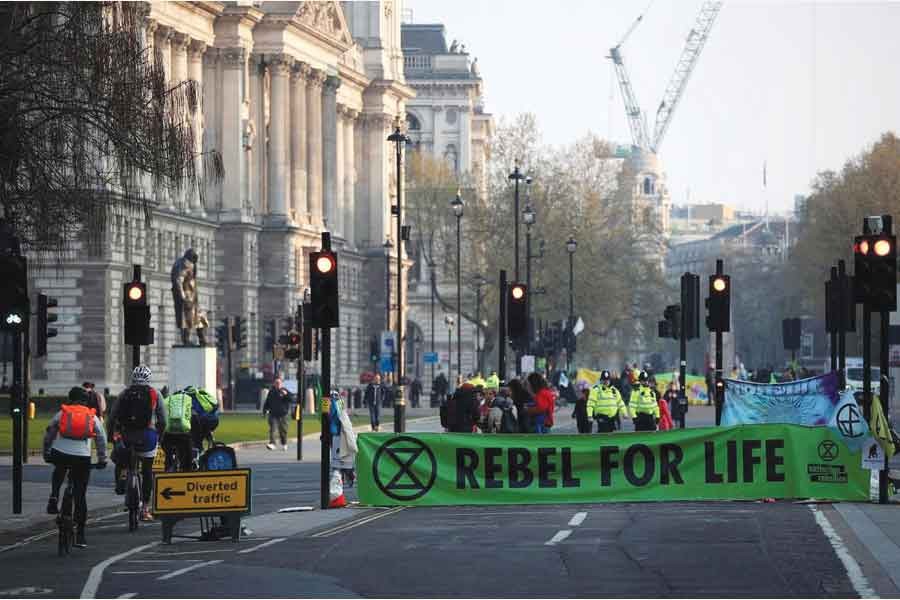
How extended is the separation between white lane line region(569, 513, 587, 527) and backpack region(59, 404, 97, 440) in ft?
19.6

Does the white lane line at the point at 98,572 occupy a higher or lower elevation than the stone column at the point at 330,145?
lower

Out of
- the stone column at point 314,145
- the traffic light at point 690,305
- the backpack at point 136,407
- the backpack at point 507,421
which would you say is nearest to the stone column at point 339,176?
the stone column at point 314,145

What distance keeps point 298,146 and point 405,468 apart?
91691 millimetres

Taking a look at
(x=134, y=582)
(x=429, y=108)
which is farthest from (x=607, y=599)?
(x=429, y=108)

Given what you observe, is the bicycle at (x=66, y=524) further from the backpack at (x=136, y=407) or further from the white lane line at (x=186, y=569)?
the backpack at (x=136, y=407)

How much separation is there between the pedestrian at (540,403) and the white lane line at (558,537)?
58.1 feet

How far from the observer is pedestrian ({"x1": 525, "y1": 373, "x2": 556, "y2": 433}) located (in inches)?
1766

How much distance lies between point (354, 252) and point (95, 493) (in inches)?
3879

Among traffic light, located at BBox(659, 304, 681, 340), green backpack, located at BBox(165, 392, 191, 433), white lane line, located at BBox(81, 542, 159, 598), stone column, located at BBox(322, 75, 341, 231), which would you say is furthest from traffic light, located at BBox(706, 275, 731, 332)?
stone column, located at BBox(322, 75, 341, 231)

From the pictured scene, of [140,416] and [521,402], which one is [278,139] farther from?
[140,416]

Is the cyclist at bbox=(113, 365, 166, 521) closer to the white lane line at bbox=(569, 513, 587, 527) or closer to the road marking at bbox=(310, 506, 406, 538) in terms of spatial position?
the road marking at bbox=(310, 506, 406, 538)

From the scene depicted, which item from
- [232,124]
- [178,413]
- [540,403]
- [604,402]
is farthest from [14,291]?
[232,124]

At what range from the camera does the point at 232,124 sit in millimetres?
110812

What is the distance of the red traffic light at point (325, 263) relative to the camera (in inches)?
1264
